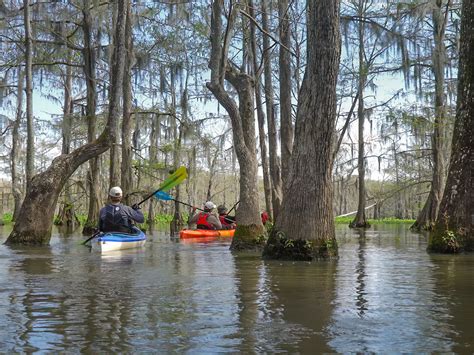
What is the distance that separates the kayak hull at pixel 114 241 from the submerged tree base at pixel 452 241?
228 inches

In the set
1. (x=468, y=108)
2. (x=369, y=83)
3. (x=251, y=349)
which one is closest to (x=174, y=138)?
(x=369, y=83)

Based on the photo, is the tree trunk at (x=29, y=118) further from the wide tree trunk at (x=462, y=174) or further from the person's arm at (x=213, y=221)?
the wide tree trunk at (x=462, y=174)

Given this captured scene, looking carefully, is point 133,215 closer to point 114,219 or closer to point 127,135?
point 114,219

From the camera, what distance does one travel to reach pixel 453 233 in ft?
33.9

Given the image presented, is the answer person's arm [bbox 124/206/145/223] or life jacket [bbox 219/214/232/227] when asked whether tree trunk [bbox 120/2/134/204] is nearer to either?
life jacket [bbox 219/214/232/227]

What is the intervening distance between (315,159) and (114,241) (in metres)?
4.47

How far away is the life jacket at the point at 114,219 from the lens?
1183 cm

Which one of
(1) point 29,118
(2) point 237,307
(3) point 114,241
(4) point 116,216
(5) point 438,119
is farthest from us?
(5) point 438,119

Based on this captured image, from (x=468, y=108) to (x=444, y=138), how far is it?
549 inches

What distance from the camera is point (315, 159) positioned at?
9.15 meters

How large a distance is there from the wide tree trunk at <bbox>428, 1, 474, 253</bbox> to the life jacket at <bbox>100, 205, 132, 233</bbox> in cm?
594

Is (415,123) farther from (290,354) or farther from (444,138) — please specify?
(290,354)

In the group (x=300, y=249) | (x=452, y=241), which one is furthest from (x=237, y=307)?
(x=452, y=241)

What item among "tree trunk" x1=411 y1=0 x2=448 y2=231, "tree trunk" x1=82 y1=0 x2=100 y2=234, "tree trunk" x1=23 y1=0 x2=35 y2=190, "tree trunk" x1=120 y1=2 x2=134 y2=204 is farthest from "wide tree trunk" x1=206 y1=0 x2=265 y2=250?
"tree trunk" x1=411 y1=0 x2=448 y2=231
